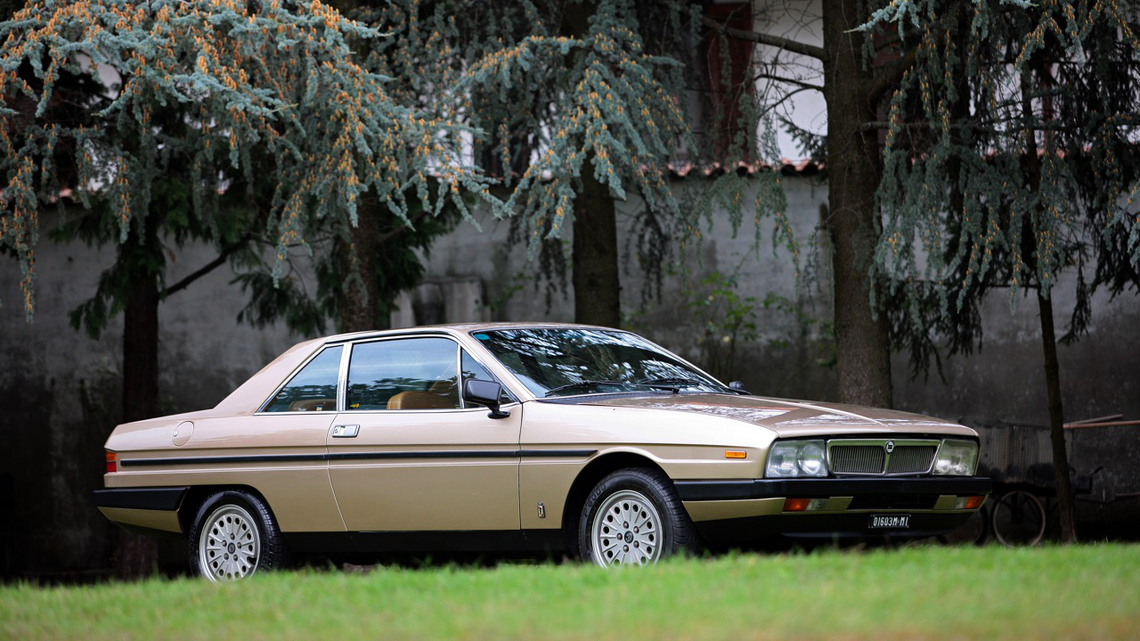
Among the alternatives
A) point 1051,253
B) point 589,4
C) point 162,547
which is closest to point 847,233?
point 1051,253

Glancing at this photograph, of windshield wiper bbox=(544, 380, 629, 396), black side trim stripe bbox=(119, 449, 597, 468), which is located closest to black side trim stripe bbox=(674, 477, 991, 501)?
black side trim stripe bbox=(119, 449, 597, 468)

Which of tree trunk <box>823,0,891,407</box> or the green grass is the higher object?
tree trunk <box>823,0,891,407</box>

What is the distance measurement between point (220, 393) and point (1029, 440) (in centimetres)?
938

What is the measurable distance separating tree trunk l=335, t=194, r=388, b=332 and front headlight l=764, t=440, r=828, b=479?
6.00 metres

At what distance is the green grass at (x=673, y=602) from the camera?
4.60 m

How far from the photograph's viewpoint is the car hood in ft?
21.2

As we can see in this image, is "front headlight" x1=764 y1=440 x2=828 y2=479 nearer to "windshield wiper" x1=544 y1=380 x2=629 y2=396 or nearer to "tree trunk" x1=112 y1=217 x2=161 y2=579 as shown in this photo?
"windshield wiper" x1=544 y1=380 x2=629 y2=396

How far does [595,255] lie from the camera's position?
40.9 ft

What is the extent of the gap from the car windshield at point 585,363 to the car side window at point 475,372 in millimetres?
111

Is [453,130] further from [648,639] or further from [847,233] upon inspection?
[648,639]

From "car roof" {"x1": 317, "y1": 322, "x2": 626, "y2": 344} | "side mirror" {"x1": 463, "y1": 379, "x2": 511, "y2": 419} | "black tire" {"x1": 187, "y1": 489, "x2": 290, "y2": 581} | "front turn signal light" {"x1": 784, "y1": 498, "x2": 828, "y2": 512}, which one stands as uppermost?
"car roof" {"x1": 317, "y1": 322, "x2": 626, "y2": 344}

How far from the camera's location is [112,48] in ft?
29.4

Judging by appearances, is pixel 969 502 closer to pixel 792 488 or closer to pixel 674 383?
pixel 792 488

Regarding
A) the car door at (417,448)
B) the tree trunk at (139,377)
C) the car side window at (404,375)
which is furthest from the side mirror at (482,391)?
the tree trunk at (139,377)
